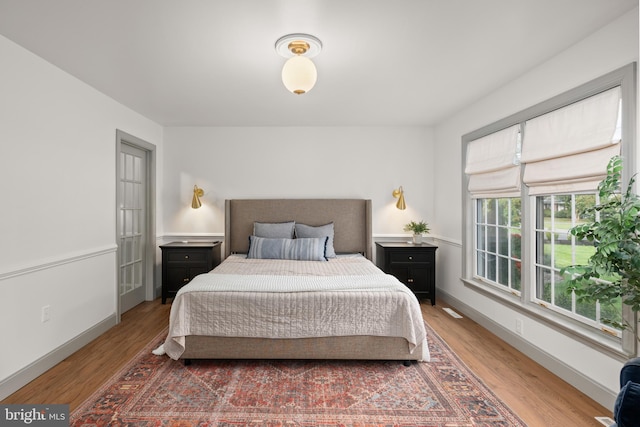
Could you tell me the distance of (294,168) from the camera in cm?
476

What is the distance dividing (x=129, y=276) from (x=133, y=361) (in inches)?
65.6

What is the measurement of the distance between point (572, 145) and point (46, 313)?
412cm

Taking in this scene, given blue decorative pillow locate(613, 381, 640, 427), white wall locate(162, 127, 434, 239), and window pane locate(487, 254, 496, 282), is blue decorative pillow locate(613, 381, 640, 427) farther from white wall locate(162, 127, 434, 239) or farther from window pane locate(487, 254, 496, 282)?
white wall locate(162, 127, 434, 239)

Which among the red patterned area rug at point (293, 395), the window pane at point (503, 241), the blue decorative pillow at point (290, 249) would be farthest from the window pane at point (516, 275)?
the blue decorative pillow at point (290, 249)

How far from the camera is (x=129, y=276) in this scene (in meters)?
4.05

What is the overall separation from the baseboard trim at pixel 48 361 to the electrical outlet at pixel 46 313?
0.89 feet

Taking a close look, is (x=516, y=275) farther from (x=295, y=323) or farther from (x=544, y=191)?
(x=295, y=323)

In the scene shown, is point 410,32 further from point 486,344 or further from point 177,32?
point 486,344

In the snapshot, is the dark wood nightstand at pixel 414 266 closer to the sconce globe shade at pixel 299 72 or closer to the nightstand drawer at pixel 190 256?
the nightstand drawer at pixel 190 256

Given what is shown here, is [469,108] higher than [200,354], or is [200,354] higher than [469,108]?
[469,108]

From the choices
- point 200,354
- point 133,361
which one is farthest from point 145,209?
point 200,354

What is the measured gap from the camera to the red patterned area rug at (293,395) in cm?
194

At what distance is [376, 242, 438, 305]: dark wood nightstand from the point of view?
424 centimetres

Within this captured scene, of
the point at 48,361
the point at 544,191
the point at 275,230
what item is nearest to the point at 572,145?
the point at 544,191
